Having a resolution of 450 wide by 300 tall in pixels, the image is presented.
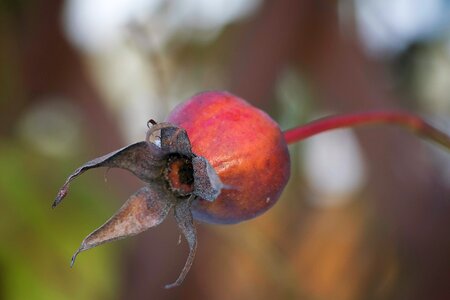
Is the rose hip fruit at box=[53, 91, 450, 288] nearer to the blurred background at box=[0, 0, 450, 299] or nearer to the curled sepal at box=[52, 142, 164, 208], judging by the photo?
the curled sepal at box=[52, 142, 164, 208]

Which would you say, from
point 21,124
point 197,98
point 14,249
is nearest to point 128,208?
point 197,98

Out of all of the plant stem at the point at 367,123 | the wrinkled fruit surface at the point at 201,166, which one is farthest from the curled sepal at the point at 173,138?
the plant stem at the point at 367,123

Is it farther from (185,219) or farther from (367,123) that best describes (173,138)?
(367,123)

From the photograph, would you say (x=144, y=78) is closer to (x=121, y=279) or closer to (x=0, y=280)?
(x=121, y=279)

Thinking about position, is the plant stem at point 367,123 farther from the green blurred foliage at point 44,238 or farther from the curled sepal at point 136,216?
the green blurred foliage at point 44,238

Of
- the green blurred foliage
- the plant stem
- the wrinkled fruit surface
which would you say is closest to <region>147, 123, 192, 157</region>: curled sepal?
the wrinkled fruit surface

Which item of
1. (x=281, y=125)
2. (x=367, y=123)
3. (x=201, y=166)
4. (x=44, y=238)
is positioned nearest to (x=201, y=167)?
(x=201, y=166)

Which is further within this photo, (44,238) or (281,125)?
(281,125)
